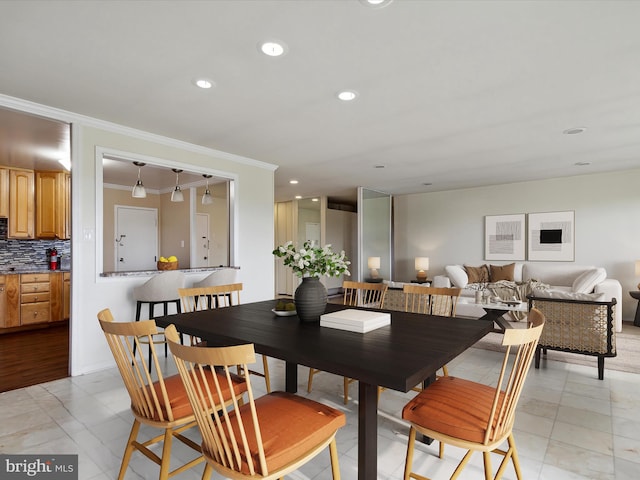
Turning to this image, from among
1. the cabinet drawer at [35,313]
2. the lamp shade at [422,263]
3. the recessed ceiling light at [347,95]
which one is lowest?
the cabinet drawer at [35,313]

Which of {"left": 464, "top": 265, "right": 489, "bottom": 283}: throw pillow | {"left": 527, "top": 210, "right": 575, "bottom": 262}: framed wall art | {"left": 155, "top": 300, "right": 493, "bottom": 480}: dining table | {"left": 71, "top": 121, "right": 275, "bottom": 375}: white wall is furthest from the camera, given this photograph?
{"left": 464, "top": 265, "right": 489, "bottom": 283}: throw pillow

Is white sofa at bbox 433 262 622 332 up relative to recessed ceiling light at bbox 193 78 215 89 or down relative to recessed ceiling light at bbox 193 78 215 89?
down

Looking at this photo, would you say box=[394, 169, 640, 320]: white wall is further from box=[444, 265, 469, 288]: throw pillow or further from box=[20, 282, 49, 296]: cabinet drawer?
box=[20, 282, 49, 296]: cabinet drawer

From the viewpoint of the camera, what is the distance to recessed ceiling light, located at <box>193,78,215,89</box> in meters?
2.57

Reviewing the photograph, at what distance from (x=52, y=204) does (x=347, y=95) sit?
16.5 feet

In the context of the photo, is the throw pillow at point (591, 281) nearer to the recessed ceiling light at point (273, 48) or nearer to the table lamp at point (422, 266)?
the table lamp at point (422, 266)

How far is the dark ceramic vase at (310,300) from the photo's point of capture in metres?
2.00

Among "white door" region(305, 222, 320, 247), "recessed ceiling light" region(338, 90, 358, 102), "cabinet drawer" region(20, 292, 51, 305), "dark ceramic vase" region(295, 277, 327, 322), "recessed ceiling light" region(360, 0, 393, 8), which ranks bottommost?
"cabinet drawer" region(20, 292, 51, 305)

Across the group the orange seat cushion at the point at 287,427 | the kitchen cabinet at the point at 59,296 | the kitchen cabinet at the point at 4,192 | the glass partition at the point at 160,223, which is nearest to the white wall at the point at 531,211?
the glass partition at the point at 160,223

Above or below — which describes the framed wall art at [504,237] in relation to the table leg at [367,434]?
above

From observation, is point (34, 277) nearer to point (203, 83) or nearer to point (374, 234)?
point (203, 83)

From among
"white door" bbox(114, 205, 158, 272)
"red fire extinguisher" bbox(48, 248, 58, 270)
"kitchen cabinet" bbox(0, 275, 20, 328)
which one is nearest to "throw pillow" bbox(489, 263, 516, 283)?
"white door" bbox(114, 205, 158, 272)

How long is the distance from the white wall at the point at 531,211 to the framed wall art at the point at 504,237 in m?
0.11

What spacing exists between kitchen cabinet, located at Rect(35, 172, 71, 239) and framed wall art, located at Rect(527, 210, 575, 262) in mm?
7922
